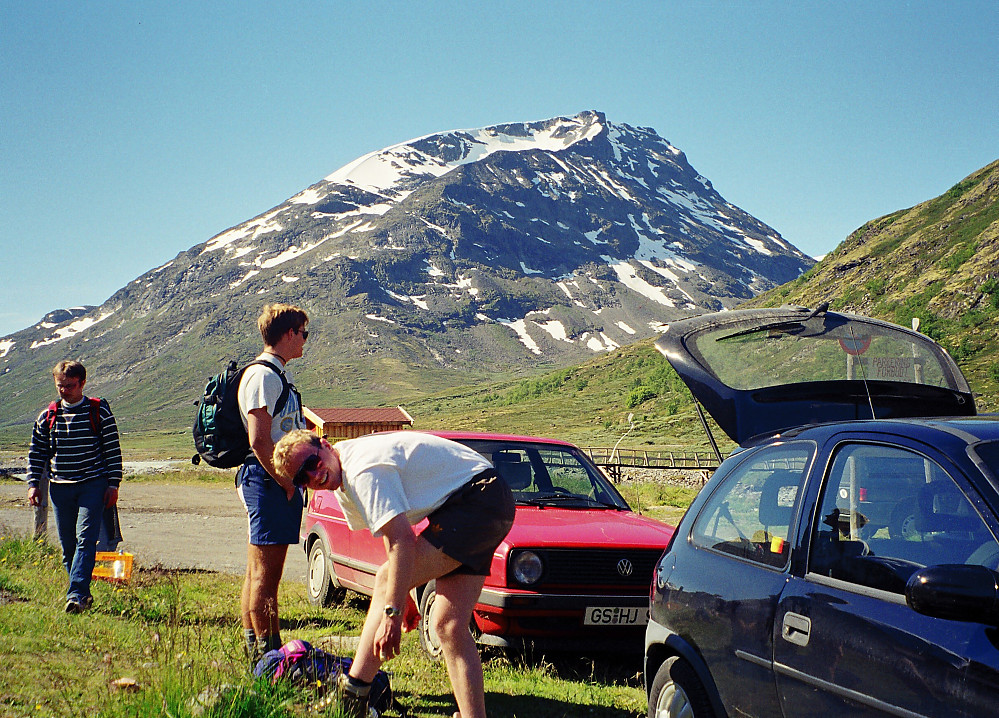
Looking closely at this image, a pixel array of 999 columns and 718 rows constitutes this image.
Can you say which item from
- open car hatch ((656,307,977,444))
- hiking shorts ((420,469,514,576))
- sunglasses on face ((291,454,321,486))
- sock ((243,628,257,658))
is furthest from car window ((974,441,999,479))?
sock ((243,628,257,658))

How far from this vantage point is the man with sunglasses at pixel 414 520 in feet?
11.5

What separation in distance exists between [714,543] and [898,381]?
5.86ft

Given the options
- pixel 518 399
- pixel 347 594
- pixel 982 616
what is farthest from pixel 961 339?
pixel 518 399

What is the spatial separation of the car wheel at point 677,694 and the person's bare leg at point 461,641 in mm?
763

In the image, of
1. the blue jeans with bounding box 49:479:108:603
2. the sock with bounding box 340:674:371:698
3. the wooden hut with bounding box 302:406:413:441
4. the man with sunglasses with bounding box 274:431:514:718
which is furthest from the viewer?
the wooden hut with bounding box 302:406:413:441

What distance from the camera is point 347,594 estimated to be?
8.01 meters

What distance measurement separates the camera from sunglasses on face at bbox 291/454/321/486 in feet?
11.6

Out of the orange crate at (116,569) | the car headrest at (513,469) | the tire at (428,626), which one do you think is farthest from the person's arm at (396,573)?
the orange crate at (116,569)

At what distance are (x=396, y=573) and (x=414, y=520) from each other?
1.02 feet

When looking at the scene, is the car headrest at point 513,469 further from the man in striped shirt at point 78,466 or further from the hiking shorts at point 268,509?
the man in striped shirt at point 78,466

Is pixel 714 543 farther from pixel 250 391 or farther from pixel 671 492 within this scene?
pixel 671 492

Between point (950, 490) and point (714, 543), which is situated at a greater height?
point (950, 490)

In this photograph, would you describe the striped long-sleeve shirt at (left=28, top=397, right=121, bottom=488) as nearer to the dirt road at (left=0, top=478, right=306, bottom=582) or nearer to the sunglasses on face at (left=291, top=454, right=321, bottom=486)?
the dirt road at (left=0, top=478, right=306, bottom=582)

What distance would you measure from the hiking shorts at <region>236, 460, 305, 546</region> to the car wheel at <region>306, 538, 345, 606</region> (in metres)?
3.00
